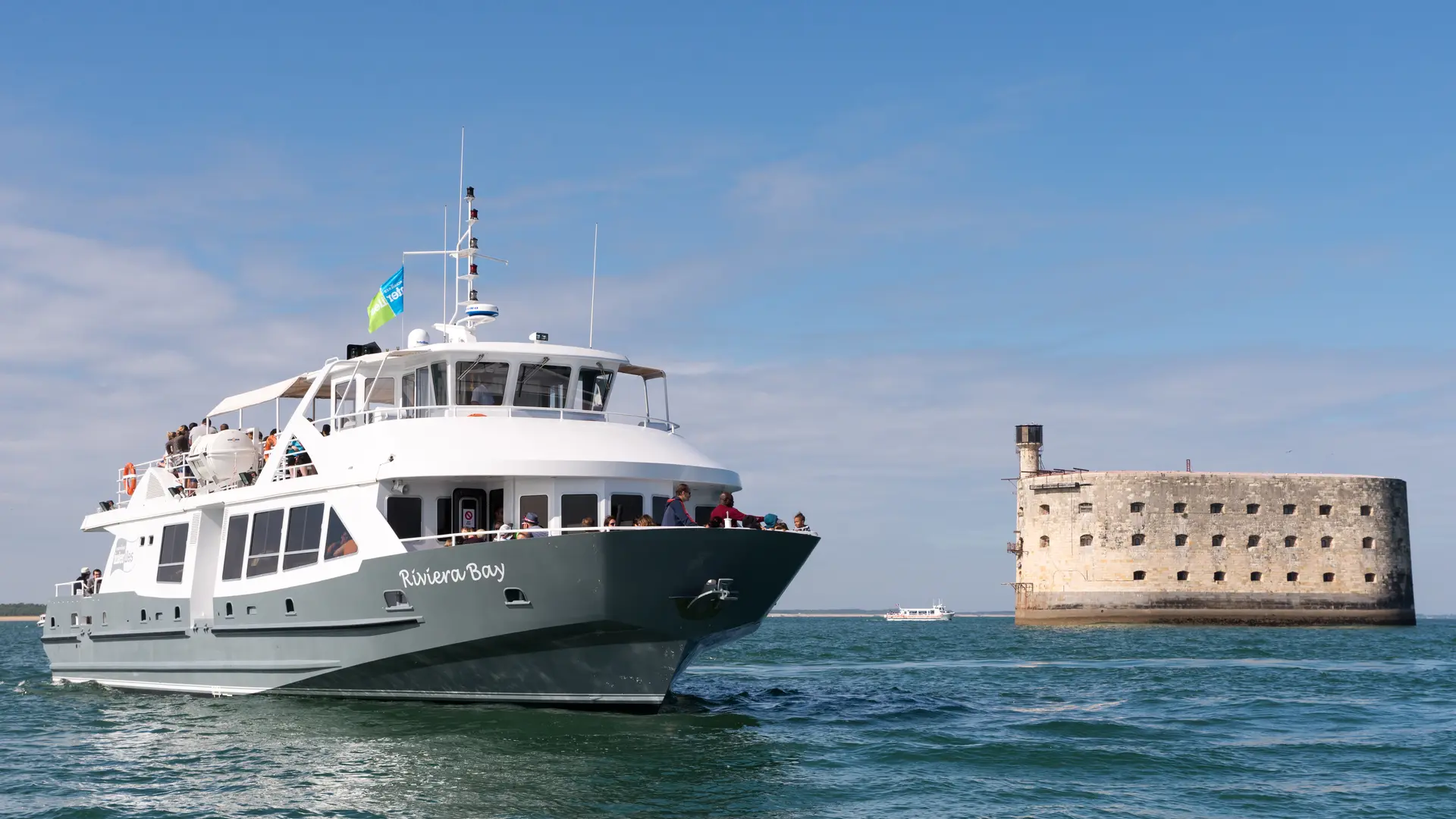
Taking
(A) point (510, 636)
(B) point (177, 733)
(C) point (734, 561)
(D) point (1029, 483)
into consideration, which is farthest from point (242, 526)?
(D) point (1029, 483)

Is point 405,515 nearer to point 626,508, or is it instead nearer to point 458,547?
point 458,547

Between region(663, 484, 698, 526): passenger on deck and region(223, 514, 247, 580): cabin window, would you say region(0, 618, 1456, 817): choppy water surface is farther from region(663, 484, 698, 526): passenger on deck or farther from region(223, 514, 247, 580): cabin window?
region(663, 484, 698, 526): passenger on deck

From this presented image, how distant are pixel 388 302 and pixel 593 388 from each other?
15.3 feet

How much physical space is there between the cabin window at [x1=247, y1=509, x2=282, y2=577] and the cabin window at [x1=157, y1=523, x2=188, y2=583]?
8.33 ft

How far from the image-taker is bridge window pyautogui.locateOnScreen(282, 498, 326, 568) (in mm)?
19797

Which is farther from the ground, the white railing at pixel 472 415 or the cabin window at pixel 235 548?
the white railing at pixel 472 415

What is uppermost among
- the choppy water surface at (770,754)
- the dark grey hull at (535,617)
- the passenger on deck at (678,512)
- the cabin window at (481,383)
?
the cabin window at (481,383)

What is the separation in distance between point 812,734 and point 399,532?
6.59 meters

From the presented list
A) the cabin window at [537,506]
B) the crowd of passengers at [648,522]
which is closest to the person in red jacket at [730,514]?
the crowd of passengers at [648,522]

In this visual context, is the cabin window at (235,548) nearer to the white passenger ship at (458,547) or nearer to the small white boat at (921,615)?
the white passenger ship at (458,547)

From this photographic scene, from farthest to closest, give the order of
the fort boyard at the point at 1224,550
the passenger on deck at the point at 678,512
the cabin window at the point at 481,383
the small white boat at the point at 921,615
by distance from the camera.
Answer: the small white boat at the point at 921,615 → the fort boyard at the point at 1224,550 → the cabin window at the point at 481,383 → the passenger on deck at the point at 678,512

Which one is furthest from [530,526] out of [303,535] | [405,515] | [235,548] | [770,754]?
[235,548]

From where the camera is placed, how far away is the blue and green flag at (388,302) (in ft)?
77.2

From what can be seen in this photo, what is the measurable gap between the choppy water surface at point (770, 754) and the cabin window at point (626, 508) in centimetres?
281
